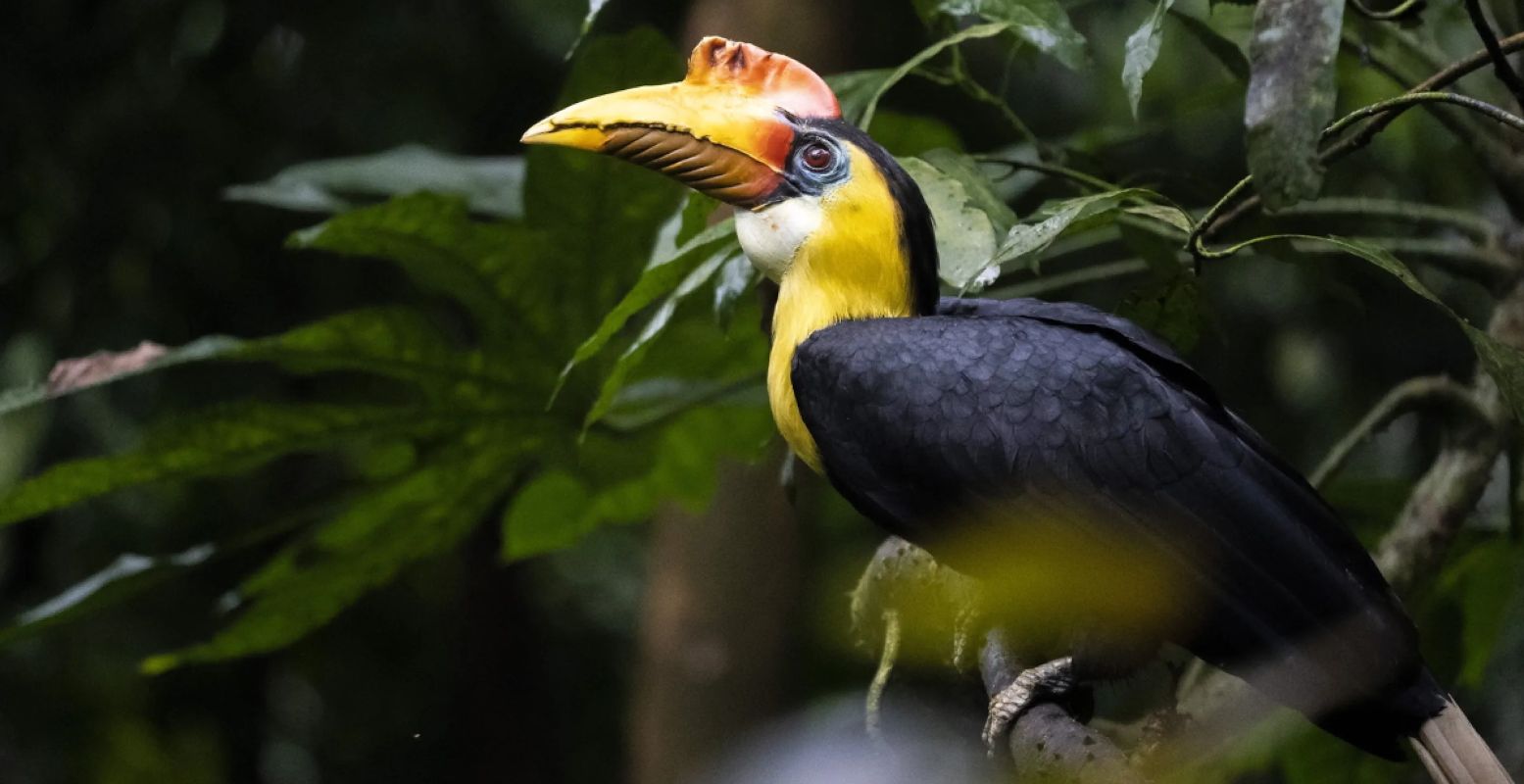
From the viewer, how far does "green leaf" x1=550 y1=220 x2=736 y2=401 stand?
5.10 feet

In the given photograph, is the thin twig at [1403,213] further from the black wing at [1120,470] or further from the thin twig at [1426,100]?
the thin twig at [1426,100]

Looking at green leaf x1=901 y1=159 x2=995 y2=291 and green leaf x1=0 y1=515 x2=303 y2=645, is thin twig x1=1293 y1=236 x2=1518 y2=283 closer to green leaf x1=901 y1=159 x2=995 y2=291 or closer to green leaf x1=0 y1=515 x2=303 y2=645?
green leaf x1=901 y1=159 x2=995 y2=291

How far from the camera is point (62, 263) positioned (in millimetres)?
3148

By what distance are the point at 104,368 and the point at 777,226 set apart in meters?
0.74

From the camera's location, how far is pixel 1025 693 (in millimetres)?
1578

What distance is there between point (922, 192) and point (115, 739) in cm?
257

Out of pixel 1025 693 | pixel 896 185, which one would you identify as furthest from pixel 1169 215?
pixel 1025 693

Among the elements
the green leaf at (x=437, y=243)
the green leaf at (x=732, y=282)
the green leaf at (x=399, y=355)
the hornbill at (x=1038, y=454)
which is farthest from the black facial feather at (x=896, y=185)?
the green leaf at (x=399, y=355)

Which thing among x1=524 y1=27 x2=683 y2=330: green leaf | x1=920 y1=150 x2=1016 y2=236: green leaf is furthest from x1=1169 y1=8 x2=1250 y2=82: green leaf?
x1=524 y1=27 x2=683 y2=330: green leaf

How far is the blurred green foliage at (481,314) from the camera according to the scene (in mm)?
1774

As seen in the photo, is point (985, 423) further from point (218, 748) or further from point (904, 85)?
point (218, 748)

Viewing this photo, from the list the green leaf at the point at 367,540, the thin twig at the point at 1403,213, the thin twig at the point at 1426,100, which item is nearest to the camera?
the thin twig at the point at 1426,100

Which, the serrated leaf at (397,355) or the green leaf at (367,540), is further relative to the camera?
the green leaf at (367,540)

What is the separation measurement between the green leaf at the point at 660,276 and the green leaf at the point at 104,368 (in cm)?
43
